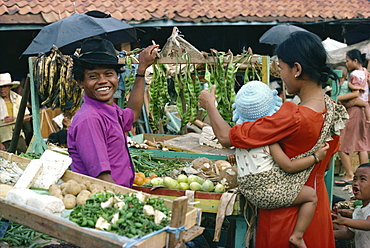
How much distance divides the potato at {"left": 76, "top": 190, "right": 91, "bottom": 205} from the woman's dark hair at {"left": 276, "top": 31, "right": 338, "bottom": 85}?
138 centimetres

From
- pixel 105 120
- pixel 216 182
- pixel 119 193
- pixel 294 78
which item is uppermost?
pixel 294 78

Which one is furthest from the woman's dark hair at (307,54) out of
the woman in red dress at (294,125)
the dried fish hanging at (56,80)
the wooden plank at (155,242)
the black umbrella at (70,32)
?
the black umbrella at (70,32)

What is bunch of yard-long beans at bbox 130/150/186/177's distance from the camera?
4.45 meters

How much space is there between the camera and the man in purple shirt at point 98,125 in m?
2.71

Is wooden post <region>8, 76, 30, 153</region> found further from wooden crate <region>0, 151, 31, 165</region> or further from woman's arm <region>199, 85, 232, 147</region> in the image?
woman's arm <region>199, 85, 232, 147</region>

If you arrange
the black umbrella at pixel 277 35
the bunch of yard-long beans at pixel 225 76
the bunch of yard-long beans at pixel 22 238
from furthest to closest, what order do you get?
the black umbrella at pixel 277 35 < the bunch of yard-long beans at pixel 225 76 < the bunch of yard-long beans at pixel 22 238

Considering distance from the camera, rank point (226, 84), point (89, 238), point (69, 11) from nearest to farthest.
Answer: point (89, 238) → point (226, 84) → point (69, 11)

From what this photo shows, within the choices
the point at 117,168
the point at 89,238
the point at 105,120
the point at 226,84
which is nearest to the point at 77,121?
the point at 105,120

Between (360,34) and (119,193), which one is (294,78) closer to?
(119,193)

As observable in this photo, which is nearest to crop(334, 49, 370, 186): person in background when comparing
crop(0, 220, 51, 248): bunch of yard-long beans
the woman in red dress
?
the woman in red dress

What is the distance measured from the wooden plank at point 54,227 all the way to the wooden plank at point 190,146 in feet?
9.26

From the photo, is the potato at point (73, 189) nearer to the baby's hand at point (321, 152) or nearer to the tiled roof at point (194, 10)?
the baby's hand at point (321, 152)

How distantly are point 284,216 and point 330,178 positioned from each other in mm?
1958

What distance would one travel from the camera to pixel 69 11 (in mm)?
10242
